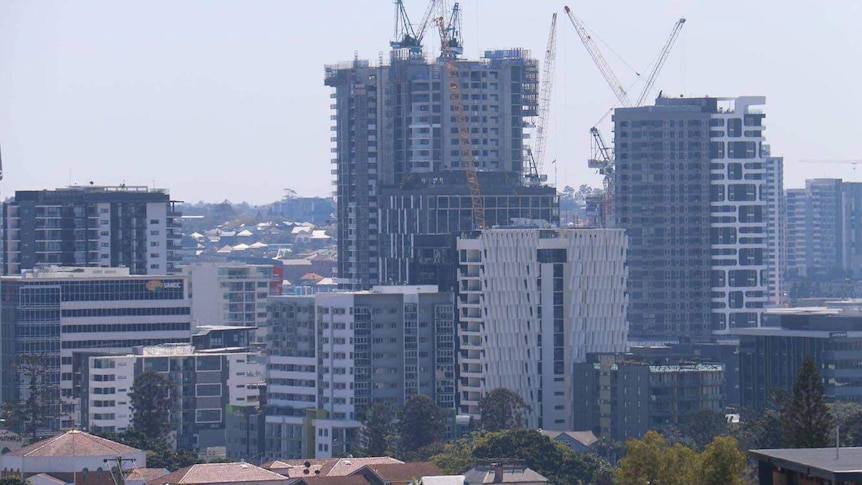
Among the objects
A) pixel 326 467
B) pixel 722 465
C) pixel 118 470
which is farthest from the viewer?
pixel 326 467

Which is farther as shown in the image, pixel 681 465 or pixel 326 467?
pixel 326 467

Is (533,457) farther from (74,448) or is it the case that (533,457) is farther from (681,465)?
(681,465)

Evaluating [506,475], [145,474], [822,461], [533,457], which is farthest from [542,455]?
[822,461]

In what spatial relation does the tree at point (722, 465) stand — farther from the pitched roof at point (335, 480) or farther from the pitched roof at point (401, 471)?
the pitched roof at point (401, 471)

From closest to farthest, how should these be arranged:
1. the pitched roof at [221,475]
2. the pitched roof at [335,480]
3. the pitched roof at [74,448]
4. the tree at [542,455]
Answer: the pitched roof at [335,480] < the pitched roof at [221,475] < the pitched roof at [74,448] < the tree at [542,455]

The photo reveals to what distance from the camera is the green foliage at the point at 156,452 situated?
596ft

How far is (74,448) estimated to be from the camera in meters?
175

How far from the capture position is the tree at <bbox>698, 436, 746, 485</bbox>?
10231 centimetres

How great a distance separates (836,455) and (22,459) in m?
91.7

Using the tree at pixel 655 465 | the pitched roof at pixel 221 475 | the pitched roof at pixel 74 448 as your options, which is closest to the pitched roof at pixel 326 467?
the pitched roof at pixel 221 475

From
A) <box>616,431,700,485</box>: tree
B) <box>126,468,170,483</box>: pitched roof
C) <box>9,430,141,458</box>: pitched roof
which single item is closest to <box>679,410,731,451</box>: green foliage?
<box>126,468,170,483</box>: pitched roof

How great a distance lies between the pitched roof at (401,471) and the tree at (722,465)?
63763 mm

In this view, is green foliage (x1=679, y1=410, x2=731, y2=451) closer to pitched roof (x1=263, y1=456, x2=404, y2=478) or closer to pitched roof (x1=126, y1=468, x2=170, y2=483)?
pitched roof (x1=263, y1=456, x2=404, y2=478)

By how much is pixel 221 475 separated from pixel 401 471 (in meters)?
12.9
